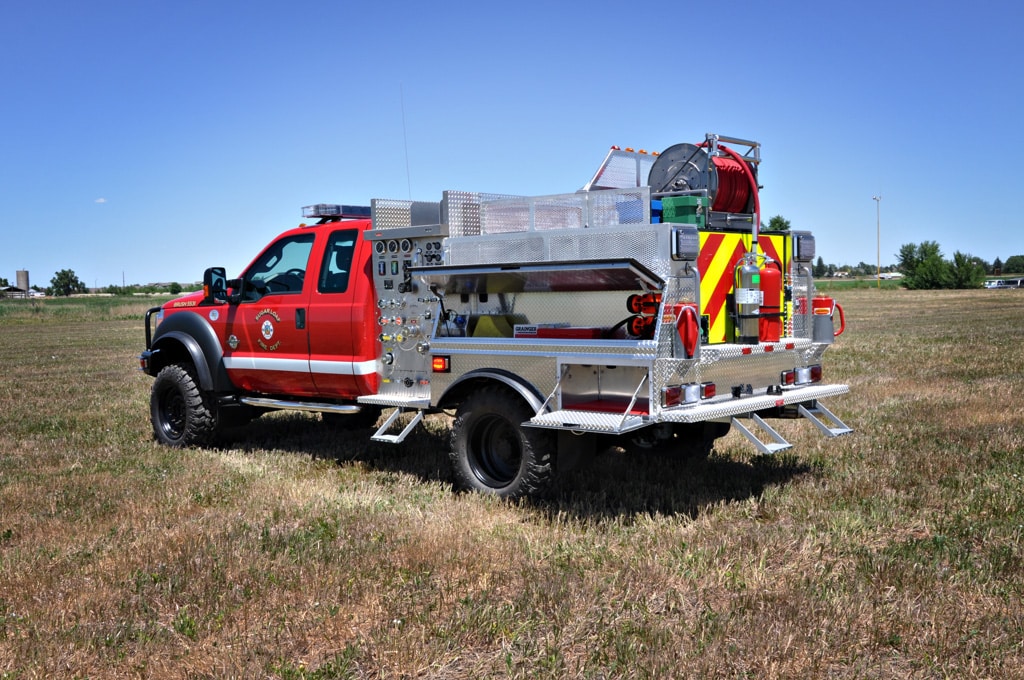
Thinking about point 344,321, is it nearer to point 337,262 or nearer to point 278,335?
point 337,262

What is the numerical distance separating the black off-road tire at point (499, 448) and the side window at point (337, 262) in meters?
1.90

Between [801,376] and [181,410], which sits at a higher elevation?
[801,376]

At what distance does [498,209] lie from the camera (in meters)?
7.62

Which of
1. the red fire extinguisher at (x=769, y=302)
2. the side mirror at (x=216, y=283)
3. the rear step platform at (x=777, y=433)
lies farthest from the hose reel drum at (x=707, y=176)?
the side mirror at (x=216, y=283)

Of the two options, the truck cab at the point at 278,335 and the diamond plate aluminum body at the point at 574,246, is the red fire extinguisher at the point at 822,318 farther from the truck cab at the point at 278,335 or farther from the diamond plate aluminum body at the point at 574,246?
the truck cab at the point at 278,335

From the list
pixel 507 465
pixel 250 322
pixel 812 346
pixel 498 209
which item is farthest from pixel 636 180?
pixel 250 322

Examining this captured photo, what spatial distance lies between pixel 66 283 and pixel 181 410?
148 m

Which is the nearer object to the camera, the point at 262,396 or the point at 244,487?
the point at 244,487

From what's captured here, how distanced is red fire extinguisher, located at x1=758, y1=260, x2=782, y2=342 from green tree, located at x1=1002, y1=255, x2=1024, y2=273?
631 feet

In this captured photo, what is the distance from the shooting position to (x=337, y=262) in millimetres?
8828

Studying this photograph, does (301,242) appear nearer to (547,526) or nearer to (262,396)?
(262,396)

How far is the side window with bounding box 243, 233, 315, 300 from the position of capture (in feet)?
30.0

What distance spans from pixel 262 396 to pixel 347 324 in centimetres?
162

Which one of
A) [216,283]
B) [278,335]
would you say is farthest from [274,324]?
[216,283]
